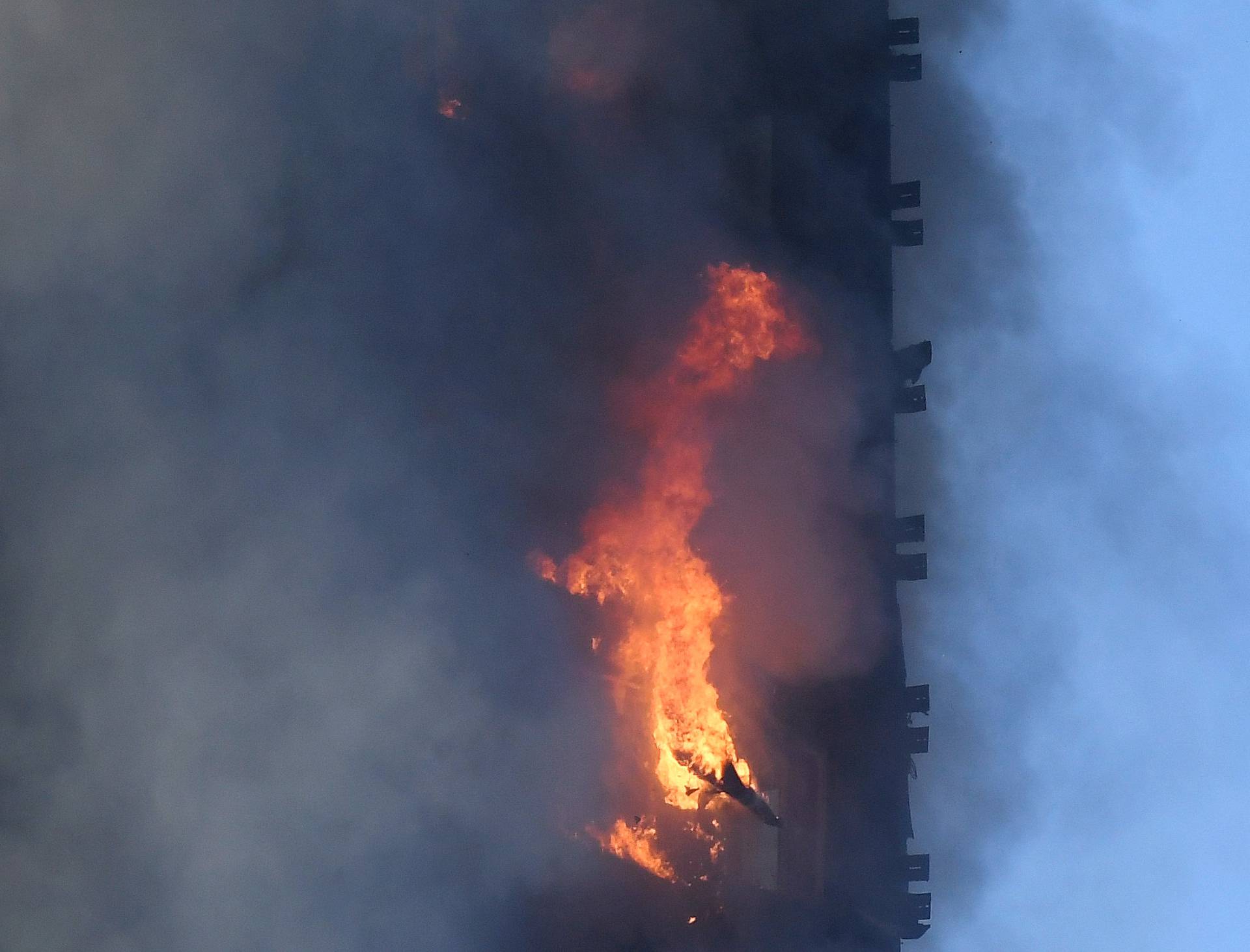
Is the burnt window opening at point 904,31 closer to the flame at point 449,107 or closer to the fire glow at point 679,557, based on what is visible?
the fire glow at point 679,557

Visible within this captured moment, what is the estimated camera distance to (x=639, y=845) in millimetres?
8977

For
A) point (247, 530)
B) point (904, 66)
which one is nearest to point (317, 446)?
point (247, 530)

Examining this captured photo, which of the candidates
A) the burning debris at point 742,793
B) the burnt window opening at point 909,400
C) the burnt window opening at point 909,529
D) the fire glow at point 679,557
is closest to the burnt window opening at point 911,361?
the burnt window opening at point 909,400

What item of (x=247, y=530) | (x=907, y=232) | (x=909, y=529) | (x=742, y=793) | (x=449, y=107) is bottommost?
(x=742, y=793)

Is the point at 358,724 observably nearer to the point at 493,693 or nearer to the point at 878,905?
the point at 493,693

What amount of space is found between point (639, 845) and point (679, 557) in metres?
2.04

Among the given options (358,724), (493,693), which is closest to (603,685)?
(493,693)

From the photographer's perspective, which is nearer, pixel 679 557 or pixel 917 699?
pixel 679 557

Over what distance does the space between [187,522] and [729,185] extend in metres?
4.68

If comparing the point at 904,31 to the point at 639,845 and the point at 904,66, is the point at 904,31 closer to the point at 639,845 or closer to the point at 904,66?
the point at 904,66

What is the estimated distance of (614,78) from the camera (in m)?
9.76

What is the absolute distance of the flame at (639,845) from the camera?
8.94m

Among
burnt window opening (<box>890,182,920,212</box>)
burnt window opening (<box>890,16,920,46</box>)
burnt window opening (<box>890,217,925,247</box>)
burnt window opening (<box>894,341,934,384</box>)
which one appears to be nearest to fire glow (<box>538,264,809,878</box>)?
burnt window opening (<box>894,341,934,384</box>)

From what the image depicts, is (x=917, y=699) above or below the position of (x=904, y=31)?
below
